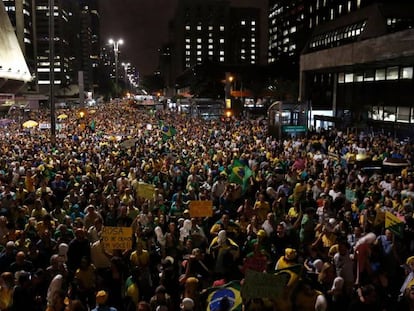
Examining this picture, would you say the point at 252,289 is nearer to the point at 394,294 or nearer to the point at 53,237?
the point at 394,294

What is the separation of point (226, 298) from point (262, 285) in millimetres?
489

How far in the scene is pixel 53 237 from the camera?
9398mm

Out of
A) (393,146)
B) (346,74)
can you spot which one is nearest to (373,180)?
(393,146)

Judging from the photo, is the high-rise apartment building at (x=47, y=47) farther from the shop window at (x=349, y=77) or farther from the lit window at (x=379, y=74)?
the lit window at (x=379, y=74)

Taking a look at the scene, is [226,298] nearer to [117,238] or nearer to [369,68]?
[117,238]

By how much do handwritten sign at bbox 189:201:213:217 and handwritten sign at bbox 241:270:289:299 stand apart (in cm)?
386

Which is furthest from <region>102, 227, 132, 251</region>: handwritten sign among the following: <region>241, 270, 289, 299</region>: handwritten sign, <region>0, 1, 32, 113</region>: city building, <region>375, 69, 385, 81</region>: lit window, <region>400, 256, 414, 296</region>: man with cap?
<region>375, 69, 385, 81</region>: lit window

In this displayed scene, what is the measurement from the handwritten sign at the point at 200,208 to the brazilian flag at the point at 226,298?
3583 millimetres

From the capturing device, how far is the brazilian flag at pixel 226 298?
6.50 meters

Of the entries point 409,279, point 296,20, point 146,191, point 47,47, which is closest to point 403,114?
point 146,191

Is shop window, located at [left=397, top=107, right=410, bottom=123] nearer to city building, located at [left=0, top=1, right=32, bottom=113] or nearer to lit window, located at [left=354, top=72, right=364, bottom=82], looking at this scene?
lit window, located at [left=354, top=72, right=364, bottom=82]

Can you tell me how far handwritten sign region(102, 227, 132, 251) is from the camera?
333 inches

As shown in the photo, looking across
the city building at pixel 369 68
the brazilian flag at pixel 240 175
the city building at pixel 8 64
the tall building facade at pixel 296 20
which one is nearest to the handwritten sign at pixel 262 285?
the brazilian flag at pixel 240 175

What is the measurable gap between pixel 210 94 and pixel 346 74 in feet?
159
